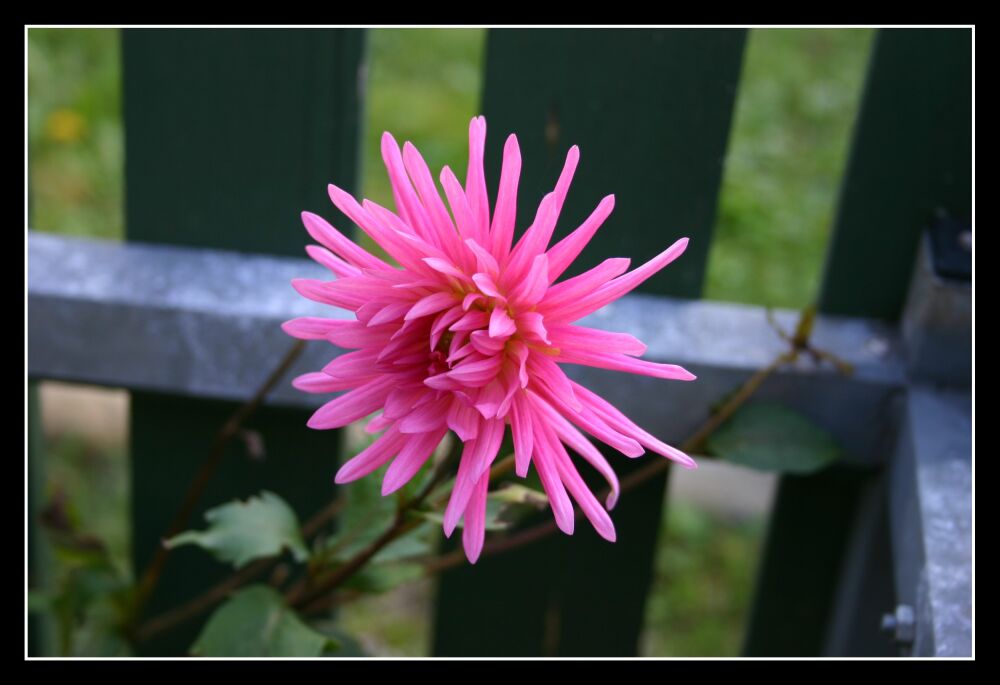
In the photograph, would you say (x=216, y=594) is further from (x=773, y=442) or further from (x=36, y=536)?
(x=773, y=442)

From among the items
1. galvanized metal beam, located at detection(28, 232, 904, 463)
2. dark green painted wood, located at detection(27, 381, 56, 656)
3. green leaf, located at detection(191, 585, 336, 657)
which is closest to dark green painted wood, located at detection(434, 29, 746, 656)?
galvanized metal beam, located at detection(28, 232, 904, 463)

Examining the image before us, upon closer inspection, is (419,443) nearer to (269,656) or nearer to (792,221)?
(269,656)

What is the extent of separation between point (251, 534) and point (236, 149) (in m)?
0.43

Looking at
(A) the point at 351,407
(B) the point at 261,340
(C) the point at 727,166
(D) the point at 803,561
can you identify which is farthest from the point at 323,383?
(C) the point at 727,166

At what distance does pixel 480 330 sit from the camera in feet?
2.09

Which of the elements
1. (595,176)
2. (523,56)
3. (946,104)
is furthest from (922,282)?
(523,56)

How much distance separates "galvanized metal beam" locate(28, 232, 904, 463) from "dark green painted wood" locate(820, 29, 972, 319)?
0.17 ft

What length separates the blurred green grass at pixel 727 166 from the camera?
81.4 inches

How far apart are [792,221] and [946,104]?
1367 millimetres

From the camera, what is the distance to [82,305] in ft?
3.84

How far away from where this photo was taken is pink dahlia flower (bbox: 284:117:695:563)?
639 millimetres

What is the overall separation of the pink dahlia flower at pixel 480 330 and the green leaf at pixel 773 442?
0.45 meters

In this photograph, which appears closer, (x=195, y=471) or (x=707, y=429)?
(x=707, y=429)

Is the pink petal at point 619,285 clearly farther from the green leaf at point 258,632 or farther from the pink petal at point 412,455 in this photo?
the green leaf at point 258,632
